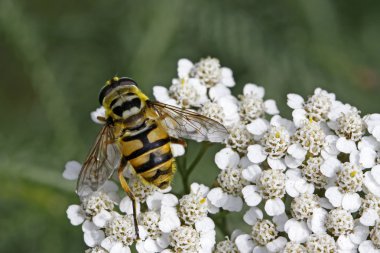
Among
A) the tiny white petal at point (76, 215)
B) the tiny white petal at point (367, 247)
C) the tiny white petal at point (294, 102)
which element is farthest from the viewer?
the tiny white petal at point (294, 102)

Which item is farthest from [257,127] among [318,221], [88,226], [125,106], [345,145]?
[88,226]

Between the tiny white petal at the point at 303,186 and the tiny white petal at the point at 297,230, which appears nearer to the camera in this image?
the tiny white petal at the point at 297,230

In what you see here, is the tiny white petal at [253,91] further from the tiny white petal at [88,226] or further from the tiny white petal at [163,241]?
the tiny white petal at [88,226]

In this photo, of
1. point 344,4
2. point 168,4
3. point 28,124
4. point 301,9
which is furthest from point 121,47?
point 344,4

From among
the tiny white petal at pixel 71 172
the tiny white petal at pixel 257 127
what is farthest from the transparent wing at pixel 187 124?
the tiny white petal at pixel 71 172

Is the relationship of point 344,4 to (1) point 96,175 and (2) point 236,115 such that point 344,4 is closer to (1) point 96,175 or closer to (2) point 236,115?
(2) point 236,115
